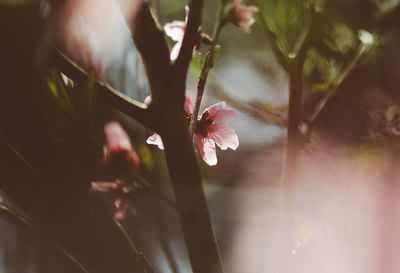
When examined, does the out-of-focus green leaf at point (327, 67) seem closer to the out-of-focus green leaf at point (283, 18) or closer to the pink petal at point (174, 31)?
the out-of-focus green leaf at point (283, 18)

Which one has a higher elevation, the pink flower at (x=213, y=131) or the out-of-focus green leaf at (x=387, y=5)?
the out-of-focus green leaf at (x=387, y=5)

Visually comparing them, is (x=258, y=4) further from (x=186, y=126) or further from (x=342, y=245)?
(x=342, y=245)

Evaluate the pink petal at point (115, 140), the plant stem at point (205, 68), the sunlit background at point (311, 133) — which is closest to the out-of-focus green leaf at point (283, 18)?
the sunlit background at point (311, 133)

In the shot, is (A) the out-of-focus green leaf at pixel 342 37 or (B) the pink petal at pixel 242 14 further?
(A) the out-of-focus green leaf at pixel 342 37

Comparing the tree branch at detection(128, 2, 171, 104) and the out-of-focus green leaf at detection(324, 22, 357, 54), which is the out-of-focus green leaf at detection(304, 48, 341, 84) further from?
the tree branch at detection(128, 2, 171, 104)

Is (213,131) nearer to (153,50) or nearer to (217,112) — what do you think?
(217,112)

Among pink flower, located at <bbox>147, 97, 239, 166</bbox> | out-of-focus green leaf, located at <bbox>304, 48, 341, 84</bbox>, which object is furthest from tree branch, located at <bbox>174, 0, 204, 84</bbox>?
out-of-focus green leaf, located at <bbox>304, 48, 341, 84</bbox>

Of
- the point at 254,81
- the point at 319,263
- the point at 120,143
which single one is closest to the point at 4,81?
the point at 120,143
